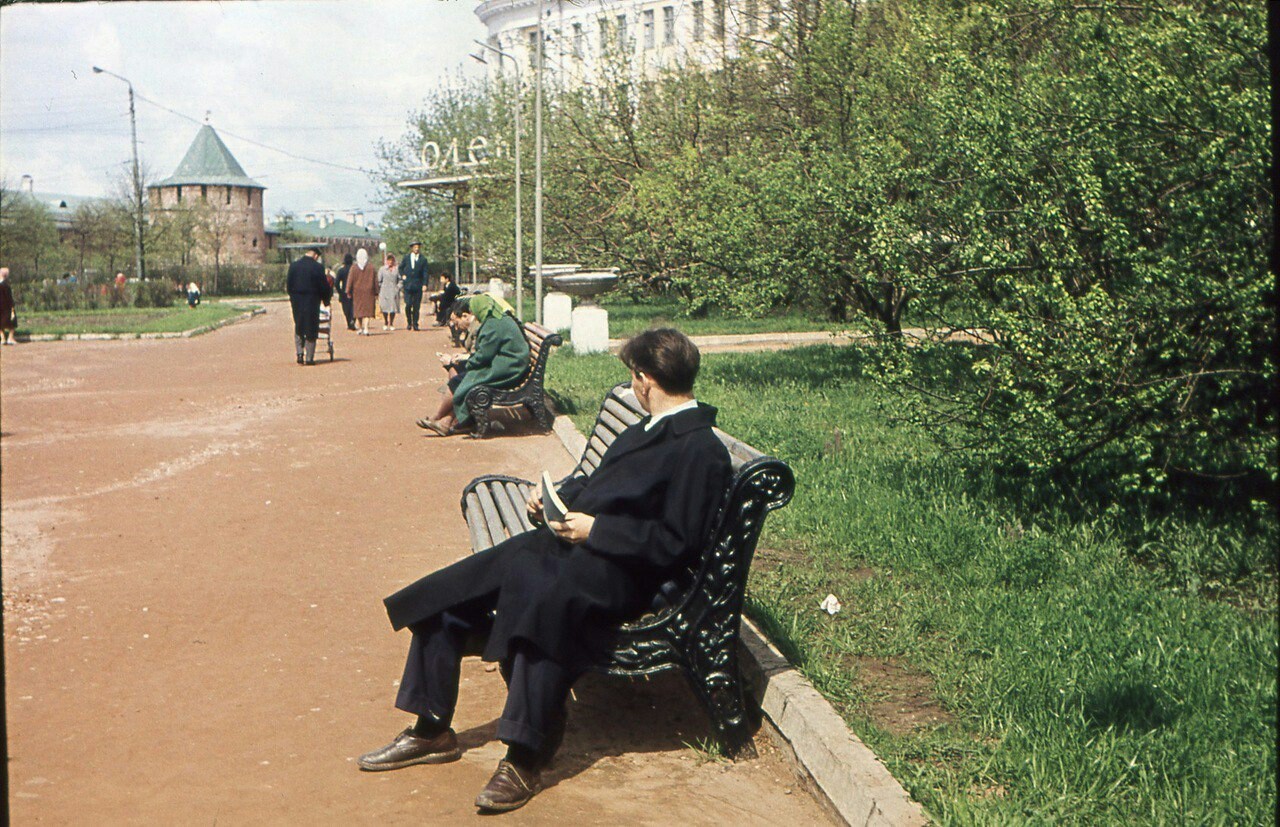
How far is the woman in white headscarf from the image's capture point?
2813cm

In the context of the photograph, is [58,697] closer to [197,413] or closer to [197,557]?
[197,557]

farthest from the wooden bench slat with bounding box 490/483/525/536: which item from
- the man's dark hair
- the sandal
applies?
the sandal

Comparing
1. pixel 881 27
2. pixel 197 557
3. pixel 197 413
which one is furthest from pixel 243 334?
pixel 197 557

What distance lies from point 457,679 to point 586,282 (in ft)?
69.3

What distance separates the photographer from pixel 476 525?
6285mm

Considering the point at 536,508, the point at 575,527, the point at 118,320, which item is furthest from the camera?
the point at 118,320

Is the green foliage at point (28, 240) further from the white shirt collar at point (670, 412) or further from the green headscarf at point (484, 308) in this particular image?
the white shirt collar at point (670, 412)

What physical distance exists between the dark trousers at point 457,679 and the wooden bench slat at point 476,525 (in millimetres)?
1325

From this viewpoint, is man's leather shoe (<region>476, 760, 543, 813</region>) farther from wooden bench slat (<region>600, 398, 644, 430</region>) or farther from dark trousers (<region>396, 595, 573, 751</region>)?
wooden bench slat (<region>600, 398, 644, 430</region>)

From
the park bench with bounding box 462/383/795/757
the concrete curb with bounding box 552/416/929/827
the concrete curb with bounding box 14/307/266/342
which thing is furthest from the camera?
the concrete curb with bounding box 14/307/266/342

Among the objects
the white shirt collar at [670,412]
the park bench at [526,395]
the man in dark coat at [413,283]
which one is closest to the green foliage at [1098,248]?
the white shirt collar at [670,412]

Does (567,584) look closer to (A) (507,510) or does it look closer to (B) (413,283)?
(A) (507,510)

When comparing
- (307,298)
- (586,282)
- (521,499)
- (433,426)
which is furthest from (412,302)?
(521,499)

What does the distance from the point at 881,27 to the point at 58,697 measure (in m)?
12.1
